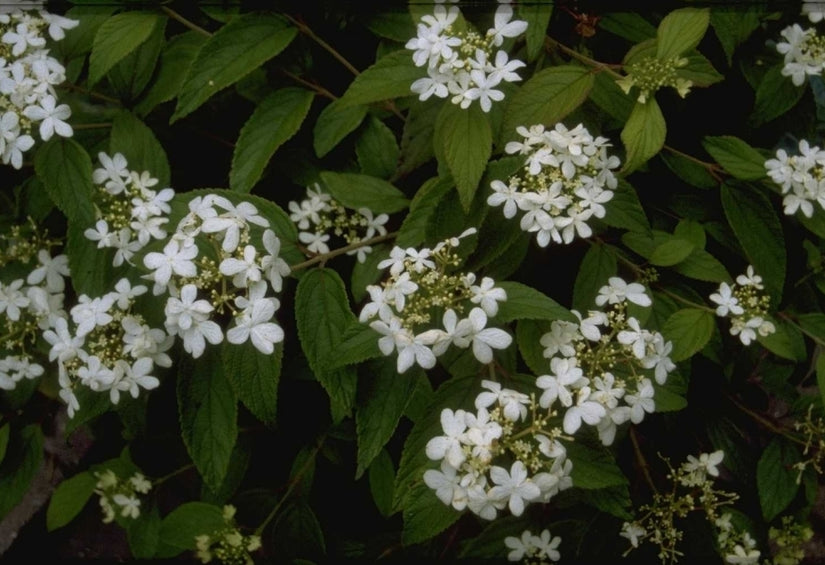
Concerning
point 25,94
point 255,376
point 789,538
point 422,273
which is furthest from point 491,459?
point 25,94

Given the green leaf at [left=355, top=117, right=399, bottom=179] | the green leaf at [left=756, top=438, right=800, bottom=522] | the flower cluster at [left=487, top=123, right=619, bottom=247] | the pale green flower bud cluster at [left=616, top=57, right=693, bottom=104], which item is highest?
the pale green flower bud cluster at [left=616, top=57, right=693, bottom=104]

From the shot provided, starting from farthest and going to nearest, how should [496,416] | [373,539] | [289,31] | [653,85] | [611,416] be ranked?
1. [373,539]
2. [289,31]
3. [653,85]
4. [611,416]
5. [496,416]

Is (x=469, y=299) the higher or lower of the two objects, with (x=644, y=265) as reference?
higher

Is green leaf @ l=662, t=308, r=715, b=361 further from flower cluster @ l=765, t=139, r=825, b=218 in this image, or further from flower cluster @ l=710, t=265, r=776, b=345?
flower cluster @ l=765, t=139, r=825, b=218

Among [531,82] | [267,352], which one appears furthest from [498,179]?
[267,352]

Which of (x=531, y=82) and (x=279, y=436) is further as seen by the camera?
(x=279, y=436)

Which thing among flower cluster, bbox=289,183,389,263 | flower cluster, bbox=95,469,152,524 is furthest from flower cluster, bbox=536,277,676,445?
flower cluster, bbox=95,469,152,524

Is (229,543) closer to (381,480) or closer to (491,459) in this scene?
(381,480)

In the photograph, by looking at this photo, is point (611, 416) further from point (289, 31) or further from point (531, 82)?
point (289, 31)

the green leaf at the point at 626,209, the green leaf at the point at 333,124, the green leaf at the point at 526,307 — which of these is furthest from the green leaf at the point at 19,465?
the green leaf at the point at 626,209
